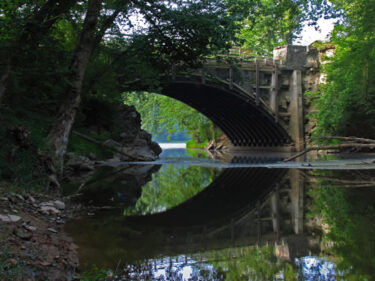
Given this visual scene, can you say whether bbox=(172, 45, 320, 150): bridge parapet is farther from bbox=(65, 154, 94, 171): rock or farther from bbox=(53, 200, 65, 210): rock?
bbox=(53, 200, 65, 210): rock

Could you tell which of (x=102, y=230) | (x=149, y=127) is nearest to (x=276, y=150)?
(x=149, y=127)

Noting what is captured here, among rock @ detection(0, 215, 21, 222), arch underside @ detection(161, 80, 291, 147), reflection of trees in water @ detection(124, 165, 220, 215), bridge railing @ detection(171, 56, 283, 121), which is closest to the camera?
rock @ detection(0, 215, 21, 222)

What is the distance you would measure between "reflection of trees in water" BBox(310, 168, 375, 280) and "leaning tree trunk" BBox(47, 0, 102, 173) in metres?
4.50

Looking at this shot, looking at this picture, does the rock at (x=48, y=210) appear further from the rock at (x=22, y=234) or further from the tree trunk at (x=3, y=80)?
the tree trunk at (x=3, y=80)

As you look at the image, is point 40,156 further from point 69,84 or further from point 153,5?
point 153,5

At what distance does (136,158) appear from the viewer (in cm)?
1934

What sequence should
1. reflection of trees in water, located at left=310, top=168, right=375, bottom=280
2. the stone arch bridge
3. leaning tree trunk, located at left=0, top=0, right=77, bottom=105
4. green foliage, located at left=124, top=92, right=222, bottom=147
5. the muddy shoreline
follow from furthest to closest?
green foliage, located at left=124, top=92, right=222, bottom=147, the stone arch bridge, leaning tree trunk, located at left=0, top=0, right=77, bottom=105, reflection of trees in water, located at left=310, top=168, right=375, bottom=280, the muddy shoreline

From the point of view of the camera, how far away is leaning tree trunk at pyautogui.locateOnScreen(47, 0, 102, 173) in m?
7.09

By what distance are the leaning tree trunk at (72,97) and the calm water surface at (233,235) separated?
1064mm

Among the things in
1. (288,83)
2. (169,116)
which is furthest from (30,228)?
(169,116)

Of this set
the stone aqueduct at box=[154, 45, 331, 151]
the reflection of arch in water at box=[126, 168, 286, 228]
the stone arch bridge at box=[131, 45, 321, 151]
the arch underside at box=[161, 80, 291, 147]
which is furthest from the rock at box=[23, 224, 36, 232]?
the stone aqueduct at box=[154, 45, 331, 151]

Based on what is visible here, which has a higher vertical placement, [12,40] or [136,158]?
[12,40]

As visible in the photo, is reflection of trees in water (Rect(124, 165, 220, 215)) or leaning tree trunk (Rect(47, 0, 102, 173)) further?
leaning tree trunk (Rect(47, 0, 102, 173))

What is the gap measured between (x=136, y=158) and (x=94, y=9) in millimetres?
12462
